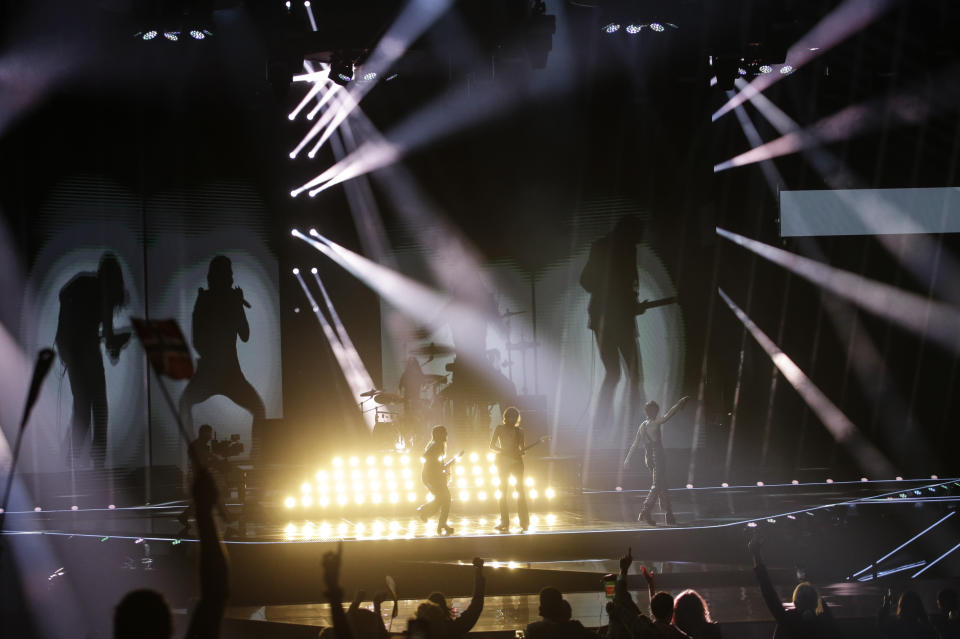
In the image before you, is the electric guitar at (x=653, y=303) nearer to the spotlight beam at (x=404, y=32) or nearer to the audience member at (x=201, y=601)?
the spotlight beam at (x=404, y=32)

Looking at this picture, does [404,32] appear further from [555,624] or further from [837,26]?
[555,624]

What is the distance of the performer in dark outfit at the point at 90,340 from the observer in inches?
452

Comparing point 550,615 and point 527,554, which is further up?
point 550,615

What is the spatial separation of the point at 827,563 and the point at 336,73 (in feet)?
24.4

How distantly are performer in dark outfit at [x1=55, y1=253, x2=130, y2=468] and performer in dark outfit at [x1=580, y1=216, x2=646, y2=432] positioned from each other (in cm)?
651

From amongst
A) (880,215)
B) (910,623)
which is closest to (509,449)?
(910,623)

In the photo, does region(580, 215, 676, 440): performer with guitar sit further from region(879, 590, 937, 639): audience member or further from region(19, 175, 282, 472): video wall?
region(879, 590, 937, 639): audience member

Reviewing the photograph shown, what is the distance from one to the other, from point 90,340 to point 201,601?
10588 millimetres

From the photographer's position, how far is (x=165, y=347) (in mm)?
2508

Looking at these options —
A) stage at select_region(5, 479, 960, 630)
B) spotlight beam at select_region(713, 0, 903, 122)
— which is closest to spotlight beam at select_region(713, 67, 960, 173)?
spotlight beam at select_region(713, 0, 903, 122)

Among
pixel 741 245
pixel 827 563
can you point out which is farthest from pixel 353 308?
pixel 827 563

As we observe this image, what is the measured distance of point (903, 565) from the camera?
26.2ft

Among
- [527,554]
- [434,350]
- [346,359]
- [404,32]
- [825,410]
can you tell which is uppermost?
[404,32]

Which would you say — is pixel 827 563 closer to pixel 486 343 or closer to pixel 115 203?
pixel 486 343
